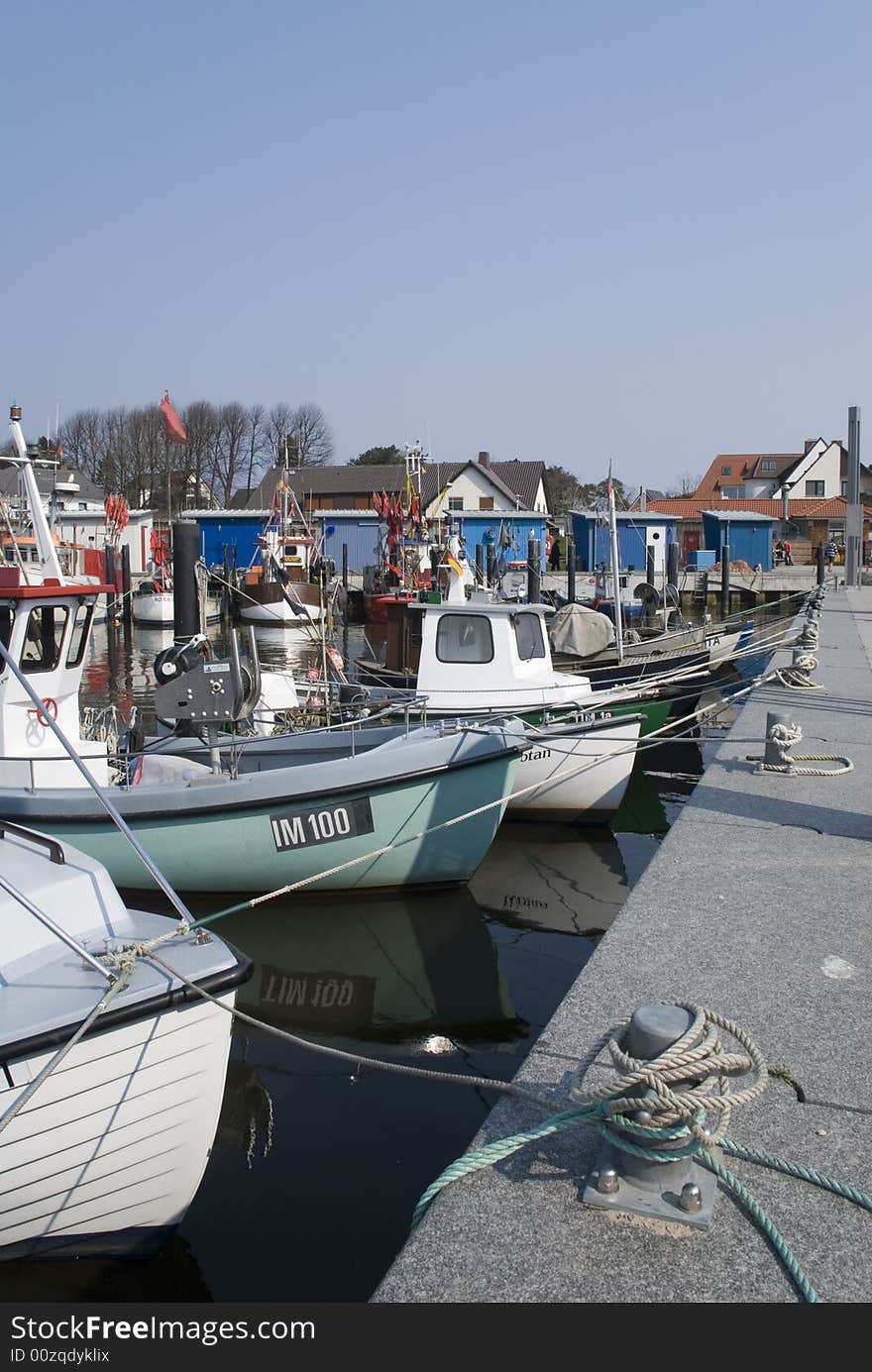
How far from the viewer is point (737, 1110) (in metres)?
3.51

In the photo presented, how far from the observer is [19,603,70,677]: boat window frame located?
30.3ft

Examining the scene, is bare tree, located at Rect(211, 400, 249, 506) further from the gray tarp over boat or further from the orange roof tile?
the gray tarp over boat

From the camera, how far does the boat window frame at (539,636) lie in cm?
1336

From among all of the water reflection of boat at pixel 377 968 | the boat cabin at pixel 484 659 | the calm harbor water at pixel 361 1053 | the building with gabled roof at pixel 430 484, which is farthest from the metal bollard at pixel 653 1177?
the building with gabled roof at pixel 430 484

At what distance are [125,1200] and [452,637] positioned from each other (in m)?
9.29

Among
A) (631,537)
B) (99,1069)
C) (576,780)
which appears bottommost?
(576,780)

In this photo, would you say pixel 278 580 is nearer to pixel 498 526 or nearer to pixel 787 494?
pixel 498 526

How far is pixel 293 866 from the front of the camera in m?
9.14

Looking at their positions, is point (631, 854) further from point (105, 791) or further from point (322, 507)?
point (322, 507)

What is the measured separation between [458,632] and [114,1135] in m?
9.41

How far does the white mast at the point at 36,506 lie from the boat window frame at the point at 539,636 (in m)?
5.69

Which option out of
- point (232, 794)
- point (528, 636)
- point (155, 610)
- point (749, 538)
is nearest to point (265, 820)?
point (232, 794)

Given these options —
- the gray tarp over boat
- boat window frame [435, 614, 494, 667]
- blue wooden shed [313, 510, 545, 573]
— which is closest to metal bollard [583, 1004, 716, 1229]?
boat window frame [435, 614, 494, 667]

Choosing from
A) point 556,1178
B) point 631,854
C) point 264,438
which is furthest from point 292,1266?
point 264,438
